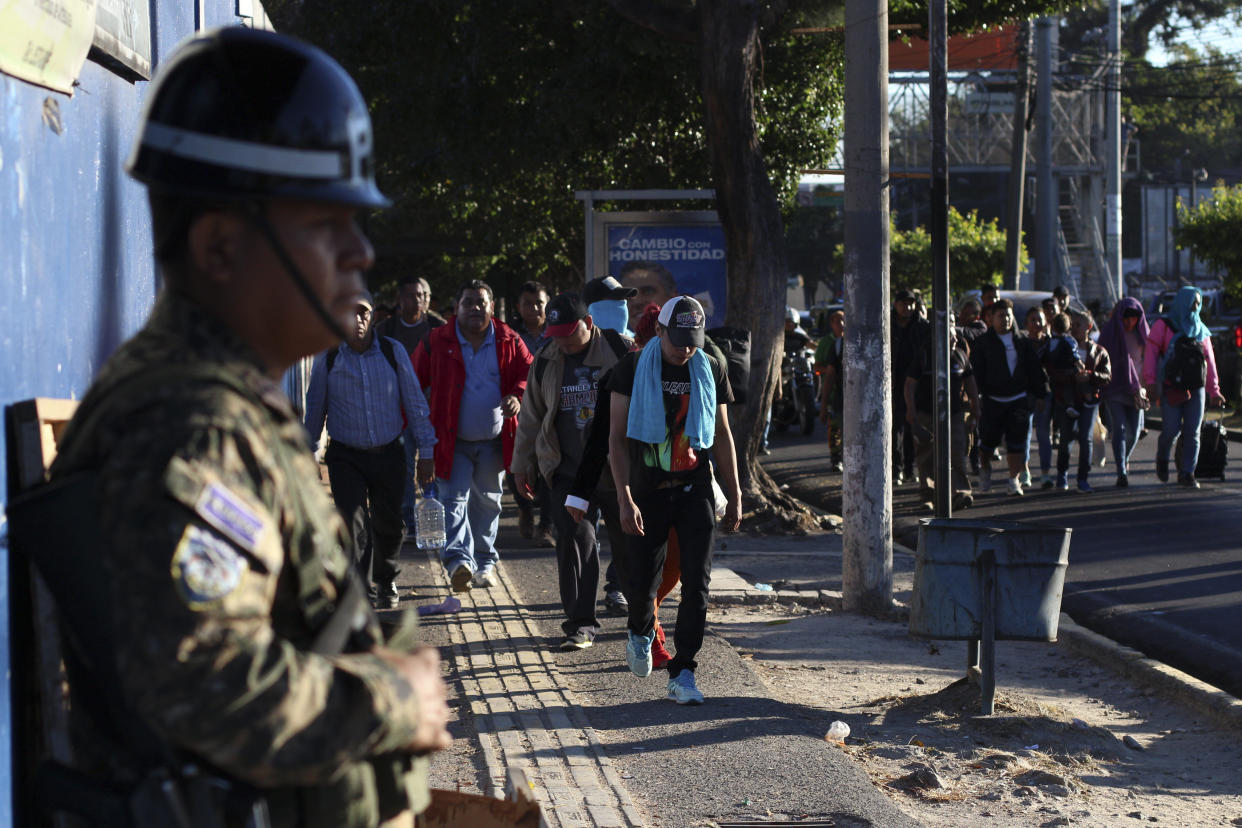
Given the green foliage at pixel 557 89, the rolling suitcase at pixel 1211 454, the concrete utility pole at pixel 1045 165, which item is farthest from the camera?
the concrete utility pole at pixel 1045 165

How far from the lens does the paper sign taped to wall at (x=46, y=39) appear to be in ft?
9.43

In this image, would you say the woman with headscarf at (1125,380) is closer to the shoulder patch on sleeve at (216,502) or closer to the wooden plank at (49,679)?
the wooden plank at (49,679)

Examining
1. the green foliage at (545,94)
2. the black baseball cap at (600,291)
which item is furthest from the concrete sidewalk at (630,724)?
the green foliage at (545,94)

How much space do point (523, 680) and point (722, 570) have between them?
12.2 ft

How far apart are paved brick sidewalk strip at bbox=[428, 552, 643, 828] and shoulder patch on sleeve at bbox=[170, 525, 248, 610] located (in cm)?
293

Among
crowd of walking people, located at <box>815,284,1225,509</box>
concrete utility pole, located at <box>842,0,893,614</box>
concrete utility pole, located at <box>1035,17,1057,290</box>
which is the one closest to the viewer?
concrete utility pole, located at <box>842,0,893,614</box>

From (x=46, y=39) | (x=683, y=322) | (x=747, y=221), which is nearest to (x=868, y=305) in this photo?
(x=683, y=322)

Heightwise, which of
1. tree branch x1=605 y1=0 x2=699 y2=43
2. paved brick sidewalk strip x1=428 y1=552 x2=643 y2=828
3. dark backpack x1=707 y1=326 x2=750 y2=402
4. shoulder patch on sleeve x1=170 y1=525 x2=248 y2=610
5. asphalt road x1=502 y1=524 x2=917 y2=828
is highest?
tree branch x1=605 y1=0 x2=699 y2=43

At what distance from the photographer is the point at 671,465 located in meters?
6.51

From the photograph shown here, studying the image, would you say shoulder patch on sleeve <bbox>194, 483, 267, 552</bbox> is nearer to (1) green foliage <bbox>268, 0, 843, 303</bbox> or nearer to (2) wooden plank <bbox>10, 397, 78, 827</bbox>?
(2) wooden plank <bbox>10, 397, 78, 827</bbox>

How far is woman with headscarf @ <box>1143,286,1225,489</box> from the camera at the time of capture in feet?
45.8

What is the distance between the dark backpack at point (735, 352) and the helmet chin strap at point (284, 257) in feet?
18.2

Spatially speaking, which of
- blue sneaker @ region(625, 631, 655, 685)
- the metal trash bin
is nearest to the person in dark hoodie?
the metal trash bin

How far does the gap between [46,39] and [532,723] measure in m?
3.69
